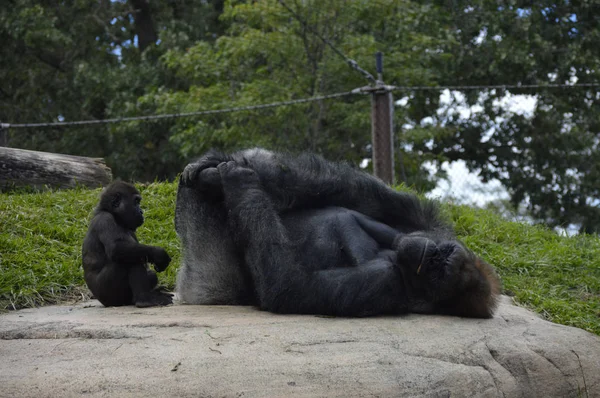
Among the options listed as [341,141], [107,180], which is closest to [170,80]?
[341,141]

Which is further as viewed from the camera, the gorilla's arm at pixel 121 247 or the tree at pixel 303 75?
the tree at pixel 303 75

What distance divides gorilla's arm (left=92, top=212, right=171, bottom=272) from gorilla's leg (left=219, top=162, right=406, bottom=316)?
679 millimetres

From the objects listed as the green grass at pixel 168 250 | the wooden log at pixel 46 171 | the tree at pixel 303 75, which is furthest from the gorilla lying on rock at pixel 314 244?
the tree at pixel 303 75

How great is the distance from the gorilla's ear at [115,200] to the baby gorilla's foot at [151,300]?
0.54 m

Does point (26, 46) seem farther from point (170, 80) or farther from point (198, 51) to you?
point (198, 51)

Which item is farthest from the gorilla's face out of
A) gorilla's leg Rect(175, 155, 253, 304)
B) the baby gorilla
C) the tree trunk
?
the tree trunk

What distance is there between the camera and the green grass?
15.8 ft

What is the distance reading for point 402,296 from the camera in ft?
12.0

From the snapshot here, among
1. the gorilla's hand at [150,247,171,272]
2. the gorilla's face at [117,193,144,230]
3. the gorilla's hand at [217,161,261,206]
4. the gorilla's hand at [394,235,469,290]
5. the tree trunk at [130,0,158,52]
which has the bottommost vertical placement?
the gorilla's hand at [150,247,171,272]

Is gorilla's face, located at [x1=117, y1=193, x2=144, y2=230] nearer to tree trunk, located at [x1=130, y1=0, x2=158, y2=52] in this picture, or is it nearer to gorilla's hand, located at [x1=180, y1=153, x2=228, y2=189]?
gorilla's hand, located at [x1=180, y1=153, x2=228, y2=189]

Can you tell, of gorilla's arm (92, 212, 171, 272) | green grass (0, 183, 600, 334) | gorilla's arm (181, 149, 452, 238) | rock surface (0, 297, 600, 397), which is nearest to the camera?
rock surface (0, 297, 600, 397)

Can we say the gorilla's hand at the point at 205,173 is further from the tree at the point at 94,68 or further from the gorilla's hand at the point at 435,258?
the tree at the point at 94,68

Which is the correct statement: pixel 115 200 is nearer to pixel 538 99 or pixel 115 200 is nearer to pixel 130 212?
pixel 130 212

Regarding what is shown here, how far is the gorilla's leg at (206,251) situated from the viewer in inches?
155
